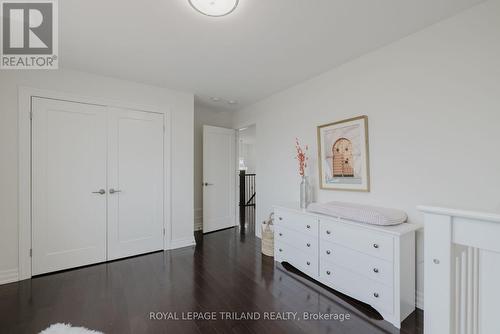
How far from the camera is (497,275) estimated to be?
94 centimetres

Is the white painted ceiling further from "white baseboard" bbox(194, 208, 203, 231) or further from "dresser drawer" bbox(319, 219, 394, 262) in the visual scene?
"white baseboard" bbox(194, 208, 203, 231)

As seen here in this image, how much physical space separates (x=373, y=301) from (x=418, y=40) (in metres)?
2.30

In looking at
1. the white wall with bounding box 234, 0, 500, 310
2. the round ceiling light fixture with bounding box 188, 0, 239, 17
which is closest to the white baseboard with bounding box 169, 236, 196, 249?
the white wall with bounding box 234, 0, 500, 310

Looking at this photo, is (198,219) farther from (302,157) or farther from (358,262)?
(358,262)

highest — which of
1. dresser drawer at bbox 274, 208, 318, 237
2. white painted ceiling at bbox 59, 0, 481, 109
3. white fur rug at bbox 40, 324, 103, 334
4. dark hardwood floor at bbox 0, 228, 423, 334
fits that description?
white painted ceiling at bbox 59, 0, 481, 109

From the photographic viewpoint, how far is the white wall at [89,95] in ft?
7.52

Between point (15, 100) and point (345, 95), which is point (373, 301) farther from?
point (15, 100)

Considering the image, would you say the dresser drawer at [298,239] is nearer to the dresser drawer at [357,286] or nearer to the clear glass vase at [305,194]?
the dresser drawer at [357,286]

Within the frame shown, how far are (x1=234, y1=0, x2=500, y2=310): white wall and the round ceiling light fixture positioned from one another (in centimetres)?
154

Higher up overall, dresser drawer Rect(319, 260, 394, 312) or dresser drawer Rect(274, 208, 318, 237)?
dresser drawer Rect(274, 208, 318, 237)

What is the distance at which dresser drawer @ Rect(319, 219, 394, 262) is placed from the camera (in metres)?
1.73

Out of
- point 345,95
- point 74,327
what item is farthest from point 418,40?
point 74,327

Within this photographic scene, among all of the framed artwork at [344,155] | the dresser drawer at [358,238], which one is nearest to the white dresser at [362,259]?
the dresser drawer at [358,238]

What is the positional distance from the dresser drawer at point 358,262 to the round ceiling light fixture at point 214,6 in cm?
225
